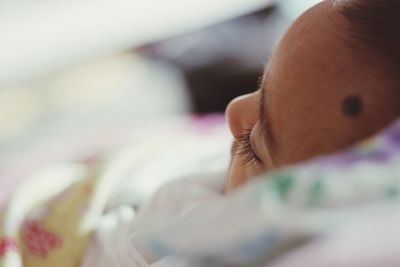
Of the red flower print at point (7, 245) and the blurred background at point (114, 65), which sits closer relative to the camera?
the red flower print at point (7, 245)

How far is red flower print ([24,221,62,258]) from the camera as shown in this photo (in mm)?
752

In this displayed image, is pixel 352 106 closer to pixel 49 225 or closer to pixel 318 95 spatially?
pixel 318 95

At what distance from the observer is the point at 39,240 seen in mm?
768

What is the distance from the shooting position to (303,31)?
0.61 meters

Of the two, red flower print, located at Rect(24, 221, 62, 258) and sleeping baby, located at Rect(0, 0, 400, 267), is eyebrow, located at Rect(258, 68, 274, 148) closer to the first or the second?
sleeping baby, located at Rect(0, 0, 400, 267)

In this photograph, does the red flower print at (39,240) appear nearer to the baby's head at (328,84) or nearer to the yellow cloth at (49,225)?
the yellow cloth at (49,225)

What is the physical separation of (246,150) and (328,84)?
0.43 ft

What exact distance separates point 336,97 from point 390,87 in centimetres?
5

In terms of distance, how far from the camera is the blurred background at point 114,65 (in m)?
1.35

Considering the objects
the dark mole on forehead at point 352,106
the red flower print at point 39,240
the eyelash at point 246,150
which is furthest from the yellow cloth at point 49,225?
the dark mole on forehead at point 352,106

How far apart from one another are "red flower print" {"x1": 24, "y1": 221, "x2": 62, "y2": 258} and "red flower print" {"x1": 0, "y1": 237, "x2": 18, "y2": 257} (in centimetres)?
2

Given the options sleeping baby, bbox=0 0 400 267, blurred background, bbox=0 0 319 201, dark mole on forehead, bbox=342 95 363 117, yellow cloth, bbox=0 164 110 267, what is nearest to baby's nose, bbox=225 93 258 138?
sleeping baby, bbox=0 0 400 267

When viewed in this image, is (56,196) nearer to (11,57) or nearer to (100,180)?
(100,180)

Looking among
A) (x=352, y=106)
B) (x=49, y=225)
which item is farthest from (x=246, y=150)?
(x=49, y=225)
